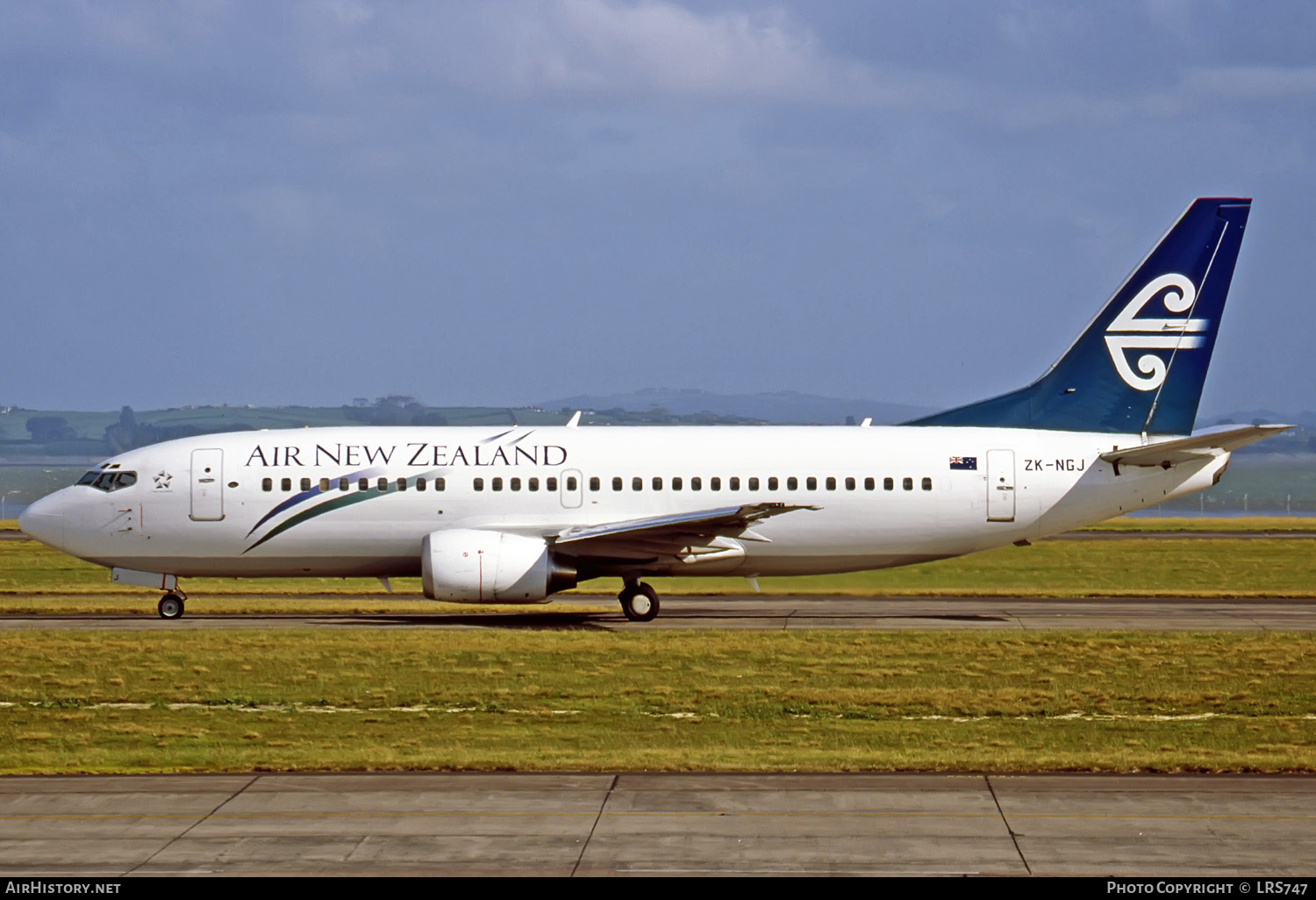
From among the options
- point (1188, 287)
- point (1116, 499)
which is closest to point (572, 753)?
point (1116, 499)

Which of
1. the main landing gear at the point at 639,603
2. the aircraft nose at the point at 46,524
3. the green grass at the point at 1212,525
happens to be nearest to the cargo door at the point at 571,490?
the main landing gear at the point at 639,603

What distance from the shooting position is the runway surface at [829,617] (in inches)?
1243

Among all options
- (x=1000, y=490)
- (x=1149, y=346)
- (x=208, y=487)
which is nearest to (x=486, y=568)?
(x=208, y=487)

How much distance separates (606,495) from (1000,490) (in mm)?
8846

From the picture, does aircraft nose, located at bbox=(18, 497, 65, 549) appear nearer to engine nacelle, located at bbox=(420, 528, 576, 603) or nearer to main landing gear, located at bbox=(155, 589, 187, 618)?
main landing gear, located at bbox=(155, 589, 187, 618)

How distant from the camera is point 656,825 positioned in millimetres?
13758

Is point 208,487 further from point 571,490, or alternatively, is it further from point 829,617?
point 829,617

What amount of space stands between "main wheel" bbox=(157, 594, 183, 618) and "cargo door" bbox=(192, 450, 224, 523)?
6.25ft

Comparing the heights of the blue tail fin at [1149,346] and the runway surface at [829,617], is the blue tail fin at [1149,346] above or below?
above

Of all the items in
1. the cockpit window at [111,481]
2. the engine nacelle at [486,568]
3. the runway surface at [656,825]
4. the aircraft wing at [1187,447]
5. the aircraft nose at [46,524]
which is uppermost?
the aircraft wing at [1187,447]

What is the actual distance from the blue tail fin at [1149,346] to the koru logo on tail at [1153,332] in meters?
0.02

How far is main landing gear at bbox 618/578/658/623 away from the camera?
108ft

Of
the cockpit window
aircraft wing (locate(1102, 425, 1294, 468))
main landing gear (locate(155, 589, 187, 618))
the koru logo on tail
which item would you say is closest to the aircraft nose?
the cockpit window

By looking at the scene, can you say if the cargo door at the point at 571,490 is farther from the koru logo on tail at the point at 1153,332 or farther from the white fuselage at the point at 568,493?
the koru logo on tail at the point at 1153,332
